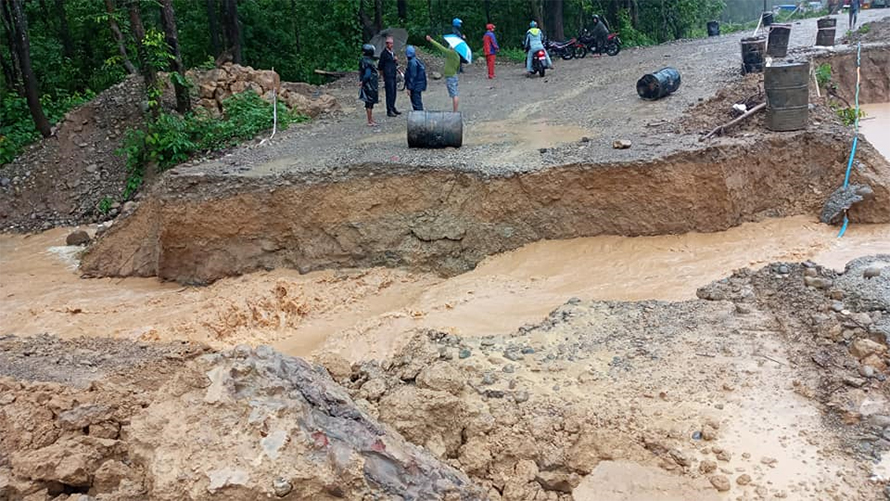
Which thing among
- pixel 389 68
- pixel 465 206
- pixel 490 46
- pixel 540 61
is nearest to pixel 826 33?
pixel 540 61

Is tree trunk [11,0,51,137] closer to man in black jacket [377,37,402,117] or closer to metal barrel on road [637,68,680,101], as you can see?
man in black jacket [377,37,402,117]

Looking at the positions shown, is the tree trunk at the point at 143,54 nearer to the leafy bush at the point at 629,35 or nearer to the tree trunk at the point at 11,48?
the tree trunk at the point at 11,48

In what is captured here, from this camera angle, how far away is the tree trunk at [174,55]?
41.9 feet

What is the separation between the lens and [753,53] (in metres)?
12.4

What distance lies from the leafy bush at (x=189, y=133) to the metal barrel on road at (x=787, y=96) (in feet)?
27.7

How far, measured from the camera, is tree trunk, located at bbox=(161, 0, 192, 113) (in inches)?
503

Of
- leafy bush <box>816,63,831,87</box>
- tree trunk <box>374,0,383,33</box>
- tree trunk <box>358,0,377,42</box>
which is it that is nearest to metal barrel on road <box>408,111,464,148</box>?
leafy bush <box>816,63,831,87</box>

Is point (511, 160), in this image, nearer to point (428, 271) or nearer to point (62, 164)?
point (428, 271)

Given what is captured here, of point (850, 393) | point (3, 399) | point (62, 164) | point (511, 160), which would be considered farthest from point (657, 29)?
point (3, 399)

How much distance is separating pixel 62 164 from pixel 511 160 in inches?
390

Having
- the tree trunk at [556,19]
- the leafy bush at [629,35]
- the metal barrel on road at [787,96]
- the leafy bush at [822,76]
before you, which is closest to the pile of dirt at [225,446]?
the metal barrel on road at [787,96]

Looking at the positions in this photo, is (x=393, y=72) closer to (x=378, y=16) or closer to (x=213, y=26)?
(x=378, y=16)

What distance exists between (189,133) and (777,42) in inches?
456

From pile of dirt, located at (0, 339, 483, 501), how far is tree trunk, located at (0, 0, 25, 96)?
49.7 ft
